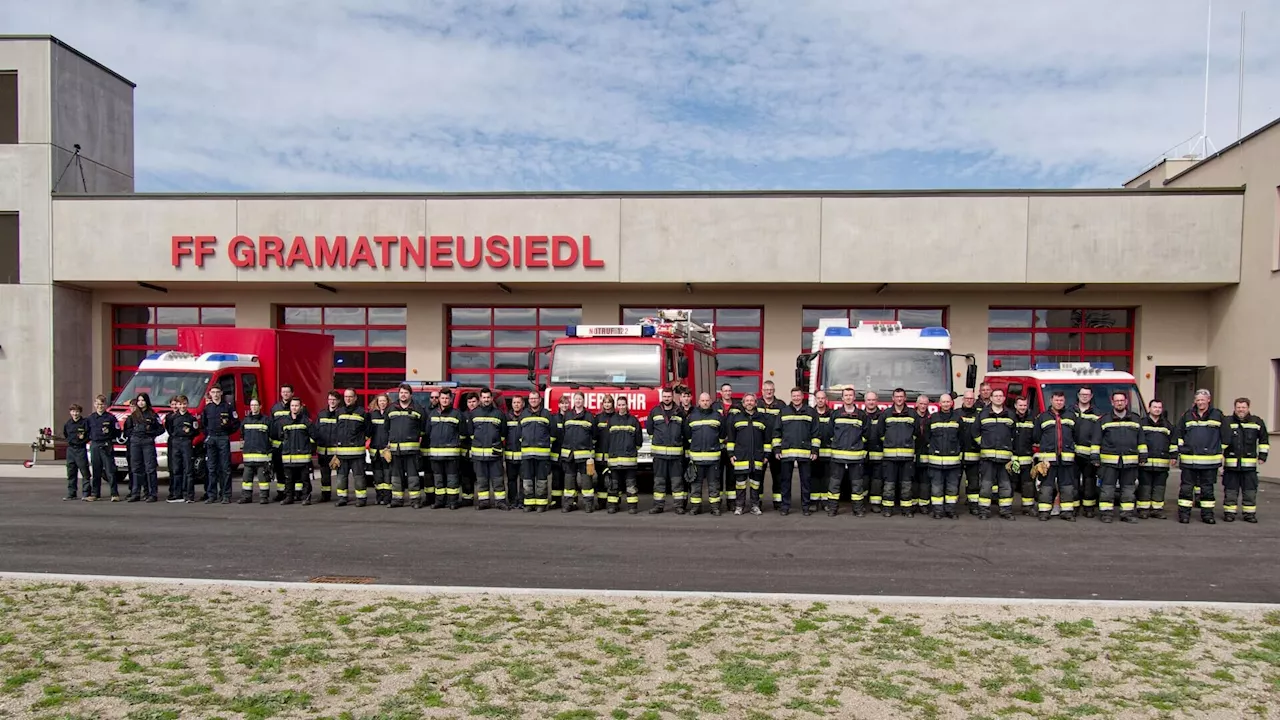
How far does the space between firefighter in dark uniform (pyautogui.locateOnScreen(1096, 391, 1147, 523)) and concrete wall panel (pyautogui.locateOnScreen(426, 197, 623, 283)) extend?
11.5m

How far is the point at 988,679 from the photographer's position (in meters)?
5.18

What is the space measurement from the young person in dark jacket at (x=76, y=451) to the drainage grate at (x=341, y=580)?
758 centimetres

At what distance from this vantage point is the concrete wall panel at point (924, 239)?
19.6m

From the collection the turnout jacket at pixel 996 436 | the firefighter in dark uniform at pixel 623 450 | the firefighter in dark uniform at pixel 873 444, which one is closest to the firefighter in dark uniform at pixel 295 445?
the firefighter in dark uniform at pixel 623 450

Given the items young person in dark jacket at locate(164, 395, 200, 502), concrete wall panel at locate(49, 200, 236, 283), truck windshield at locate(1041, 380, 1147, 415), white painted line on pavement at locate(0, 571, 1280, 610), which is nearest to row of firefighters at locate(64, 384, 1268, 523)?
young person in dark jacket at locate(164, 395, 200, 502)

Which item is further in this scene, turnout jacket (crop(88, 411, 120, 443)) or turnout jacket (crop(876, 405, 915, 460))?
turnout jacket (crop(88, 411, 120, 443))

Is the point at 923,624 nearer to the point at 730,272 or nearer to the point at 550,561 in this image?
the point at 550,561

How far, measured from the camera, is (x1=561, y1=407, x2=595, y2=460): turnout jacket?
468 inches

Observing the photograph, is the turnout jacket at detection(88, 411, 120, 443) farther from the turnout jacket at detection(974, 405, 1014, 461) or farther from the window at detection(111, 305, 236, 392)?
the turnout jacket at detection(974, 405, 1014, 461)

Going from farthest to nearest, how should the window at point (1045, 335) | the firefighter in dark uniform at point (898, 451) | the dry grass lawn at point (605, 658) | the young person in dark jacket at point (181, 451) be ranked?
the window at point (1045, 335) → the young person in dark jacket at point (181, 451) → the firefighter in dark uniform at point (898, 451) → the dry grass lawn at point (605, 658)

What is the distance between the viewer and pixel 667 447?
1188 centimetres

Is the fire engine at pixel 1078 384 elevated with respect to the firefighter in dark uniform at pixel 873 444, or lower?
elevated

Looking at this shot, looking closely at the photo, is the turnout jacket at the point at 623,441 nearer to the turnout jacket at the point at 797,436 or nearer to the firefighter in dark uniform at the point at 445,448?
the turnout jacket at the point at 797,436

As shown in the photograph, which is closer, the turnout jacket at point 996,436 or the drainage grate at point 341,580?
the drainage grate at point 341,580
